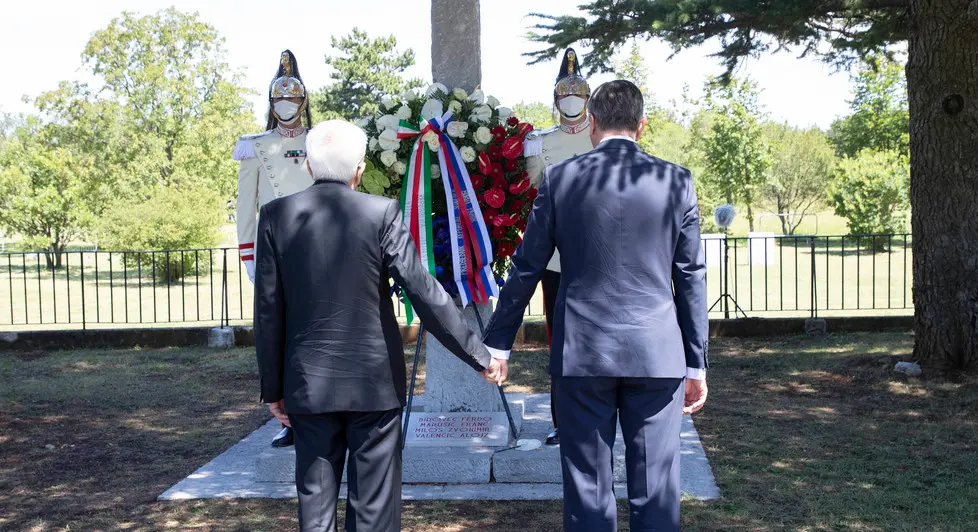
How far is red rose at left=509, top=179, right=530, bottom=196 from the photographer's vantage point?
5539mm

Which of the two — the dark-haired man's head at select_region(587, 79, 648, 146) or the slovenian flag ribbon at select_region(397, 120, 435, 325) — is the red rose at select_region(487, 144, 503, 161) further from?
the dark-haired man's head at select_region(587, 79, 648, 146)

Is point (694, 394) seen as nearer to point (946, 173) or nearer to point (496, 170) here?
point (496, 170)

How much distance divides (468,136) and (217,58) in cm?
2319

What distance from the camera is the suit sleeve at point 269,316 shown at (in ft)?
10.7

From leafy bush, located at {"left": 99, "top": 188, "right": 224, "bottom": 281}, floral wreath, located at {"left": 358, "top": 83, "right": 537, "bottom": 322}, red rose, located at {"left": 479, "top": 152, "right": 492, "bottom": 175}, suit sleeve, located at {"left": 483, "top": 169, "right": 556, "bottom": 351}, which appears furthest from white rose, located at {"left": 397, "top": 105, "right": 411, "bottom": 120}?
leafy bush, located at {"left": 99, "top": 188, "right": 224, "bottom": 281}

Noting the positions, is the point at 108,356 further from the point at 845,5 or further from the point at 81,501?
the point at 845,5

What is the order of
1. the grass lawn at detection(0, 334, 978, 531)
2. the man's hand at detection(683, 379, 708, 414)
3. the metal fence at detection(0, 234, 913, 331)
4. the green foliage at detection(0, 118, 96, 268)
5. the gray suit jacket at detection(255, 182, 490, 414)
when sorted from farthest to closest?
the green foliage at detection(0, 118, 96, 268) → the metal fence at detection(0, 234, 913, 331) → the grass lawn at detection(0, 334, 978, 531) → the man's hand at detection(683, 379, 708, 414) → the gray suit jacket at detection(255, 182, 490, 414)

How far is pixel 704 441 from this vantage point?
20.5 ft

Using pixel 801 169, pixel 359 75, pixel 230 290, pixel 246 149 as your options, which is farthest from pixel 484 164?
pixel 359 75

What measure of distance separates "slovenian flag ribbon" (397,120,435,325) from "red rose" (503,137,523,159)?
17.9 inches

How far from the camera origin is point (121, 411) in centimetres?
763

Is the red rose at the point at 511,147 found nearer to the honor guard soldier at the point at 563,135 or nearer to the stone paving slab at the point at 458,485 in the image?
the honor guard soldier at the point at 563,135

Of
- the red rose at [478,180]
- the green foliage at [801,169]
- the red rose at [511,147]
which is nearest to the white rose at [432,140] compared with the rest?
the red rose at [478,180]

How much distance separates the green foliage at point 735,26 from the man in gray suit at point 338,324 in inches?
263
